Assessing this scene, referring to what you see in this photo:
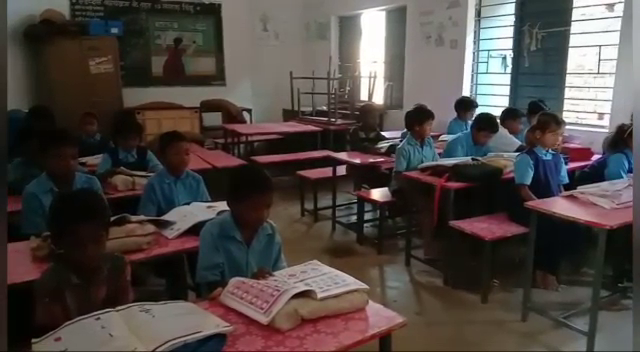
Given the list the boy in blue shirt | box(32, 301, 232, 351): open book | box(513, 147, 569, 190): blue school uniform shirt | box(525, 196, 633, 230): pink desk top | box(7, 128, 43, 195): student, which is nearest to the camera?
box(32, 301, 232, 351): open book

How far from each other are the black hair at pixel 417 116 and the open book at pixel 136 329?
1.97 feet

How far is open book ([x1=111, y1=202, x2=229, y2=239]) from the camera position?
3.85 ft

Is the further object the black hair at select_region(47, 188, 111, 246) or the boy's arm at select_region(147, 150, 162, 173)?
the boy's arm at select_region(147, 150, 162, 173)

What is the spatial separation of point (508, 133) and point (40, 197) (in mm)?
1162

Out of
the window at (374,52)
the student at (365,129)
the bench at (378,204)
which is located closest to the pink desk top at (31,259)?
the student at (365,129)

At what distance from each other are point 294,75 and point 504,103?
49 cm

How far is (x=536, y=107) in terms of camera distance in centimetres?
117

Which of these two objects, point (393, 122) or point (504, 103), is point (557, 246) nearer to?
point (504, 103)

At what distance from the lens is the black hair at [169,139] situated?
36.3 inches

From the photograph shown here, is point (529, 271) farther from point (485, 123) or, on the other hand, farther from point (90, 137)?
point (90, 137)

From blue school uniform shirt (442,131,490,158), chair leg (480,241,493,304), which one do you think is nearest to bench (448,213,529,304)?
chair leg (480,241,493,304)

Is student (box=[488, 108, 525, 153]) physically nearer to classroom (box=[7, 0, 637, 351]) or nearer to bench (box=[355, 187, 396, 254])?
classroom (box=[7, 0, 637, 351])

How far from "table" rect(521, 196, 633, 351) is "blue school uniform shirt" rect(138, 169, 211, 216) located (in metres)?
0.90

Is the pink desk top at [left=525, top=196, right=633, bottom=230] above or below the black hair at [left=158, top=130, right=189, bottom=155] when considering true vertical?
below
